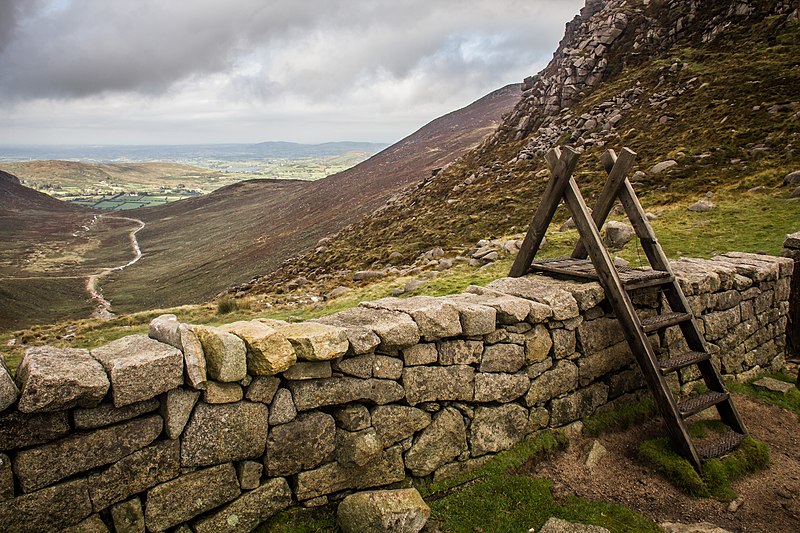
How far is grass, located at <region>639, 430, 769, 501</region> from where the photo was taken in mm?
7176

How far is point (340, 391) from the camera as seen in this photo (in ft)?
21.3

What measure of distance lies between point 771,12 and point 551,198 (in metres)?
46.6

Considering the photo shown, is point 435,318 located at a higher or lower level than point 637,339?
higher

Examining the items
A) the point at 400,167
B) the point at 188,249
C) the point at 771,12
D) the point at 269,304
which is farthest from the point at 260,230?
the point at 771,12

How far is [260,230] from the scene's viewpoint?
78125mm

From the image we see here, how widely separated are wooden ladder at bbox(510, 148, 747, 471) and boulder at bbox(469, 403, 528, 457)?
7.02 feet

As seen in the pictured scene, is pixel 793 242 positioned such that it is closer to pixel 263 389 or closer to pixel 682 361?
pixel 682 361

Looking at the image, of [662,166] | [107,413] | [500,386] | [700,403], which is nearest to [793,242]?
[700,403]

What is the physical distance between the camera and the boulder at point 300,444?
6129 millimetres

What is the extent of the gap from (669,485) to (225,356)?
6.66m

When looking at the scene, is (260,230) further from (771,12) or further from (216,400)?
(216,400)

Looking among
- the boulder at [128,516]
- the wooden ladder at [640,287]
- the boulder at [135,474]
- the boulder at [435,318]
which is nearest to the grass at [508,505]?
the wooden ladder at [640,287]

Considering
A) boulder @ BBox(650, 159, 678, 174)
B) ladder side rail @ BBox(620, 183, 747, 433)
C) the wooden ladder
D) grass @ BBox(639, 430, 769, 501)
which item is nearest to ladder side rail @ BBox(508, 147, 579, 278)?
the wooden ladder

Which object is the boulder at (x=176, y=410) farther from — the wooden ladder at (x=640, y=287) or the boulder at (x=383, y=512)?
the wooden ladder at (x=640, y=287)
